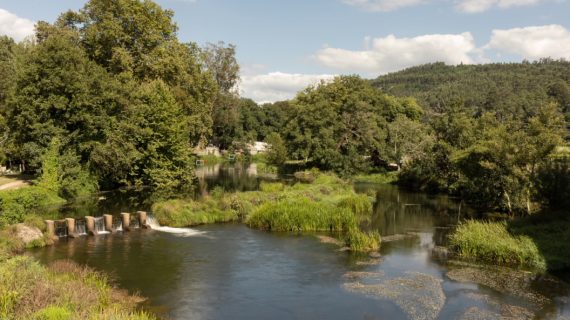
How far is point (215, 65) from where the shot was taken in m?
91.9

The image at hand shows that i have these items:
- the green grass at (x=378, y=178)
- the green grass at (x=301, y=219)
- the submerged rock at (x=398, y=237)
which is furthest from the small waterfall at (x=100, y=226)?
the green grass at (x=378, y=178)

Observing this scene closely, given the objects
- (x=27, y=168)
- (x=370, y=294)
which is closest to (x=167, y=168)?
(x=27, y=168)

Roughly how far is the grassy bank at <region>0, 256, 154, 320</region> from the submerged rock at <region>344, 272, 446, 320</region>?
10.7 meters

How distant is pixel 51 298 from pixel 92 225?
18379 mm

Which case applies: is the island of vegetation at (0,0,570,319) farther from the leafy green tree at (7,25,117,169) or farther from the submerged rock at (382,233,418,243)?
the submerged rock at (382,233,418,243)

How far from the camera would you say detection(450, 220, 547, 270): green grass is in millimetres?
27719

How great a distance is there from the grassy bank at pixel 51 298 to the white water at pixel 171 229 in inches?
539

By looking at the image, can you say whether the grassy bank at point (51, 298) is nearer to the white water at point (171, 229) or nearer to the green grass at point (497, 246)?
the white water at point (171, 229)

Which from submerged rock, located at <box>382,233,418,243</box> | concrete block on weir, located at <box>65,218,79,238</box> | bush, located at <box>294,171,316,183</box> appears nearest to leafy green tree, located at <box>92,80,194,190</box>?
concrete block on weir, located at <box>65,218,79,238</box>

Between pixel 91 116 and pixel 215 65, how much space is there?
4610cm

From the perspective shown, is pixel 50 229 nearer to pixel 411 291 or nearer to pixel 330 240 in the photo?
pixel 330 240

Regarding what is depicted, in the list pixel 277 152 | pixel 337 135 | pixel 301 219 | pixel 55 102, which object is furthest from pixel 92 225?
pixel 277 152

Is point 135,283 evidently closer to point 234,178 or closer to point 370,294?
point 370,294

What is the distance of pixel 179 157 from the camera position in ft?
172
